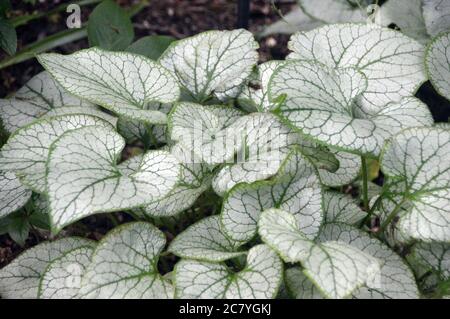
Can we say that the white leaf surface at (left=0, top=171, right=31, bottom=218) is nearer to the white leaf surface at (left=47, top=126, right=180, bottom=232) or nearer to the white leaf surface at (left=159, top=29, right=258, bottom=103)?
the white leaf surface at (left=47, top=126, right=180, bottom=232)

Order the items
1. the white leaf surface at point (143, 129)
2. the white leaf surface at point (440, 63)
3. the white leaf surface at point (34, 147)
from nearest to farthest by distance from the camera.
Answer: the white leaf surface at point (34, 147) → the white leaf surface at point (440, 63) → the white leaf surface at point (143, 129)

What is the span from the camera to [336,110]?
1.14 metres

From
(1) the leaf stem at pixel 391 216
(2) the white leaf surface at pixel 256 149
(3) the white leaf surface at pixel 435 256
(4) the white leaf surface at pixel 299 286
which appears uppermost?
(2) the white leaf surface at pixel 256 149

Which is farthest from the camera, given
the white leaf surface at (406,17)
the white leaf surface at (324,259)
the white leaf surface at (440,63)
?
the white leaf surface at (406,17)

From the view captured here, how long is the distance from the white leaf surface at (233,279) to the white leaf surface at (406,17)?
35.7 inches

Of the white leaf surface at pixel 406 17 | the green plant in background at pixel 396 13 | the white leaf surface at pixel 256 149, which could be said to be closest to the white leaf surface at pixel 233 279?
the white leaf surface at pixel 256 149

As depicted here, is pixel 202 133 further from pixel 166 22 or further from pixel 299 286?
pixel 166 22

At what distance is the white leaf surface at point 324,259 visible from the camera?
0.92 metres

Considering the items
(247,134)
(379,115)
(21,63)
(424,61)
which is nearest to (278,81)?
(247,134)

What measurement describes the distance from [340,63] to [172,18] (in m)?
1.22

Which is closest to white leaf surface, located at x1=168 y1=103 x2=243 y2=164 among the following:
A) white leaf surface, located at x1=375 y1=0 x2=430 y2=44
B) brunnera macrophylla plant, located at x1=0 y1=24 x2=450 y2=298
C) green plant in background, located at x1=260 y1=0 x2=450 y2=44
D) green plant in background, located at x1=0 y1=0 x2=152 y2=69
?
brunnera macrophylla plant, located at x1=0 y1=24 x2=450 y2=298

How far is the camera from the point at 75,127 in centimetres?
119

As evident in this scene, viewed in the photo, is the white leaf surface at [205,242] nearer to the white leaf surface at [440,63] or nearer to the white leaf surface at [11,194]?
the white leaf surface at [11,194]

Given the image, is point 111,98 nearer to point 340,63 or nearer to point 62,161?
point 62,161
